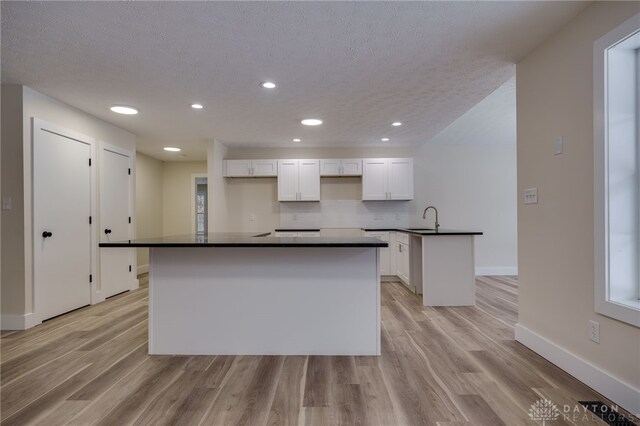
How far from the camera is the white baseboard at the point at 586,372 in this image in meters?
1.73

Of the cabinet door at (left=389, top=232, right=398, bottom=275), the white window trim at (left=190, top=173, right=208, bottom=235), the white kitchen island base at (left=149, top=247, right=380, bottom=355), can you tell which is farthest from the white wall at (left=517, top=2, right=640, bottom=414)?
the white window trim at (left=190, top=173, right=208, bottom=235)

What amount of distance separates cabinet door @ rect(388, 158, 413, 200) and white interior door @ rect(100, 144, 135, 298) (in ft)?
14.0

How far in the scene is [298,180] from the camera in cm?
576

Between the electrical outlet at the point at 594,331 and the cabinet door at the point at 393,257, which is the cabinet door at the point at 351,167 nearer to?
the cabinet door at the point at 393,257

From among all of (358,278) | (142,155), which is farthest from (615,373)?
(142,155)

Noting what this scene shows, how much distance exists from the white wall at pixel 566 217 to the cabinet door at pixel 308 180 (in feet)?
11.5

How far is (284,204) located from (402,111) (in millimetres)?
2998

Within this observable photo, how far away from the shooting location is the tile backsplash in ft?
19.9

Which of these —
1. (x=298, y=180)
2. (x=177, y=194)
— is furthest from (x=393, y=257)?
(x=177, y=194)

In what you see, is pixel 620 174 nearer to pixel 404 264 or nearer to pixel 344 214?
pixel 404 264

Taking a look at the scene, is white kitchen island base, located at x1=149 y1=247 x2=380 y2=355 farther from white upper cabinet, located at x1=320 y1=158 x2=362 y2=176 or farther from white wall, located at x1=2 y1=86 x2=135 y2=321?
white upper cabinet, located at x1=320 y1=158 x2=362 y2=176

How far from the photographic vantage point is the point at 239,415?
1724 millimetres

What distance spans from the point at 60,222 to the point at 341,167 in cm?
405

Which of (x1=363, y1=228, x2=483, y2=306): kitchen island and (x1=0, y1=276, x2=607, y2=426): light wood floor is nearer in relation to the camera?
(x1=0, y1=276, x2=607, y2=426): light wood floor
